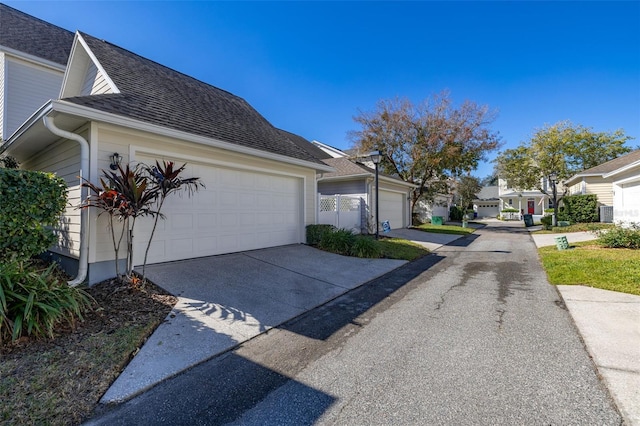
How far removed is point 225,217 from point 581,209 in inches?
889

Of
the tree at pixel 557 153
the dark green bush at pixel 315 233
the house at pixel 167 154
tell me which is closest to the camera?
the house at pixel 167 154

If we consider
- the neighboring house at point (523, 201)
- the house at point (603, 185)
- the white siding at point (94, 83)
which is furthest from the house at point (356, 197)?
the neighboring house at point (523, 201)

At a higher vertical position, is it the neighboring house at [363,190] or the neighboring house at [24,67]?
the neighboring house at [24,67]

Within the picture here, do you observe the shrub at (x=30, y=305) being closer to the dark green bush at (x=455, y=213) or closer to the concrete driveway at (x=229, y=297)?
the concrete driveway at (x=229, y=297)

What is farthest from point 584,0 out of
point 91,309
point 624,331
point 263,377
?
point 91,309

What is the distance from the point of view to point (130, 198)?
4641mm

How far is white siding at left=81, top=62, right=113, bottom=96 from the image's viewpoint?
276 inches

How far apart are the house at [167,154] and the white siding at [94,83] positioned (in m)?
0.03

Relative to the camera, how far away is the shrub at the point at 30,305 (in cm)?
308

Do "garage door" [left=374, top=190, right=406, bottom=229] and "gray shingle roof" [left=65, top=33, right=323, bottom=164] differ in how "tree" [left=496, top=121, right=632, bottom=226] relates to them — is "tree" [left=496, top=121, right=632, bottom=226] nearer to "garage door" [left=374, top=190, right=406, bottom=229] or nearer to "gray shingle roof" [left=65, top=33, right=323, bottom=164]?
"garage door" [left=374, top=190, right=406, bottom=229]

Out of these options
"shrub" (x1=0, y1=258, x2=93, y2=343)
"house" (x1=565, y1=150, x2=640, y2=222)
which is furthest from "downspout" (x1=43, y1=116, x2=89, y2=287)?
"house" (x1=565, y1=150, x2=640, y2=222)

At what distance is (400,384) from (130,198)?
4657 mm

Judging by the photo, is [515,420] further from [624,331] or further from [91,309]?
[91,309]

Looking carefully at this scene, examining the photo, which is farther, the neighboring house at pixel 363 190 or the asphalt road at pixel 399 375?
the neighboring house at pixel 363 190
